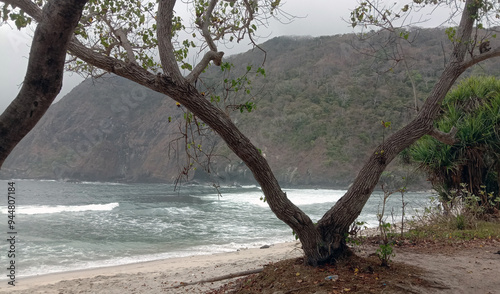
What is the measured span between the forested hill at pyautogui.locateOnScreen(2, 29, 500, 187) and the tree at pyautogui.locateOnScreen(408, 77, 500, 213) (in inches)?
779

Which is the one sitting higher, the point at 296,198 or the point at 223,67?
the point at 223,67

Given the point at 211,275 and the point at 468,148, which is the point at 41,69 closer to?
the point at 211,275

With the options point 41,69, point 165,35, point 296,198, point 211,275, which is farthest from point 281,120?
point 41,69

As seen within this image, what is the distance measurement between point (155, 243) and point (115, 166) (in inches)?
2622

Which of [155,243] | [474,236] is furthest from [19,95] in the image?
[155,243]

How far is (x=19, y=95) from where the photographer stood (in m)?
1.78

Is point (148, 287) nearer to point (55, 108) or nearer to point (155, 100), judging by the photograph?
point (155, 100)

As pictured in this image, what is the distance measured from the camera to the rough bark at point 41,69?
1.77 m

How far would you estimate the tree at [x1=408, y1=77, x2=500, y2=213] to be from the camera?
316 inches

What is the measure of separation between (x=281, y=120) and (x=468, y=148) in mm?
47798

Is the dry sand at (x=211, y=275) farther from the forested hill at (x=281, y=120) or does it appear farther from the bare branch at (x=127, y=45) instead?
the forested hill at (x=281, y=120)

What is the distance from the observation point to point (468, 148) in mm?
8156

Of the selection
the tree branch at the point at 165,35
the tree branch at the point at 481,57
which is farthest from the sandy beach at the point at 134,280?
the tree branch at the point at 481,57

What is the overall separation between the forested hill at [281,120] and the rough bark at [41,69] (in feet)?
94.3
